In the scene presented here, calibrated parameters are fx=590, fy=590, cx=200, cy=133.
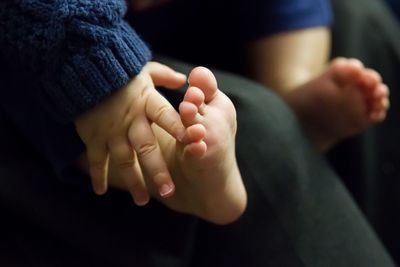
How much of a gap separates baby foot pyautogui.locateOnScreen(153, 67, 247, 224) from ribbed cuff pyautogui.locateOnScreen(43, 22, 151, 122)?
50 mm

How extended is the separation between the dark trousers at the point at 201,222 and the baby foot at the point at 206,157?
A: 1.5 inches

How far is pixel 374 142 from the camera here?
671 mm

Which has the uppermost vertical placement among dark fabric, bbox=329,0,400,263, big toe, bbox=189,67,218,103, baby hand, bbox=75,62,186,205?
big toe, bbox=189,67,218,103

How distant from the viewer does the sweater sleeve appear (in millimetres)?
401

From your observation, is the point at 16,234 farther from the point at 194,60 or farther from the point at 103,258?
the point at 194,60

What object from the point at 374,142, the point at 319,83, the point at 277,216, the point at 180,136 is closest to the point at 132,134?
the point at 180,136

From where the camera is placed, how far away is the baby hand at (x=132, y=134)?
40 cm

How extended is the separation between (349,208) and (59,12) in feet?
0.97

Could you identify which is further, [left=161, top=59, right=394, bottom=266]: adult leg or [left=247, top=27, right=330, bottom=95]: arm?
[left=247, top=27, right=330, bottom=95]: arm

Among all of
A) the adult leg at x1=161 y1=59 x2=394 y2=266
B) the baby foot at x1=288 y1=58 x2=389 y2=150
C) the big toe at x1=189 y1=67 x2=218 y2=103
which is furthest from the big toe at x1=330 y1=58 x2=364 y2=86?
the big toe at x1=189 y1=67 x2=218 y2=103

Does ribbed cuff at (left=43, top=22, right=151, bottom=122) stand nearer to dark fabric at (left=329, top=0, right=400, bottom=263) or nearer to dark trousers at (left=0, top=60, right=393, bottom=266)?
dark trousers at (left=0, top=60, right=393, bottom=266)

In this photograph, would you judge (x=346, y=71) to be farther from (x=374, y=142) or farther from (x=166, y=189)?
(x=166, y=189)

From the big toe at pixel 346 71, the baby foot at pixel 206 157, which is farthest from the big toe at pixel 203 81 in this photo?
the big toe at pixel 346 71

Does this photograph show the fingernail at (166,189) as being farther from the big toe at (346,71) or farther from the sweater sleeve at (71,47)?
the big toe at (346,71)
